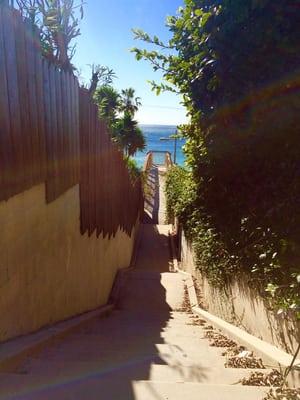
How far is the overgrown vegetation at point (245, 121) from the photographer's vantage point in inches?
161

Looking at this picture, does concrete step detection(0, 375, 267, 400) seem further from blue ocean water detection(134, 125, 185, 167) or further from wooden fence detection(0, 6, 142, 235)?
blue ocean water detection(134, 125, 185, 167)

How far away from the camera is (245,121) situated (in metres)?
5.18

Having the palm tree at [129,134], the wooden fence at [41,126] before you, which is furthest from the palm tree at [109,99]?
the wooden fence at [41,126]

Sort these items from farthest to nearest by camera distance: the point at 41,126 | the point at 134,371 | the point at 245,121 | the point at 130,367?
the point at 245,121, the point at 41,126, the point at 130,367, the point at 134,371

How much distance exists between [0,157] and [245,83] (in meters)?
3.60

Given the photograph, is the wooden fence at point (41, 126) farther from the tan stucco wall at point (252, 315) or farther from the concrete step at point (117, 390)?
the tan stucco wall at point (252, 315)

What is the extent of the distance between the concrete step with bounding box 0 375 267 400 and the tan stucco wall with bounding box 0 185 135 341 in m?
0.56

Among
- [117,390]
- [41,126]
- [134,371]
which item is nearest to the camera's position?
[117,390]


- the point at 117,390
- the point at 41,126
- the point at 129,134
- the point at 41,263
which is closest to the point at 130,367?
the point at 117,390

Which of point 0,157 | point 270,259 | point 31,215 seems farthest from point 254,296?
point 0,157

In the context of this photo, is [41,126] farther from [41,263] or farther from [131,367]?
[131,367]

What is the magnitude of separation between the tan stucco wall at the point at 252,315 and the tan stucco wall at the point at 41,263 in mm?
1848

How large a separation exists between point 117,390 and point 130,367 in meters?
0.61

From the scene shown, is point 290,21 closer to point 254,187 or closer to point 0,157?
point 254,187
